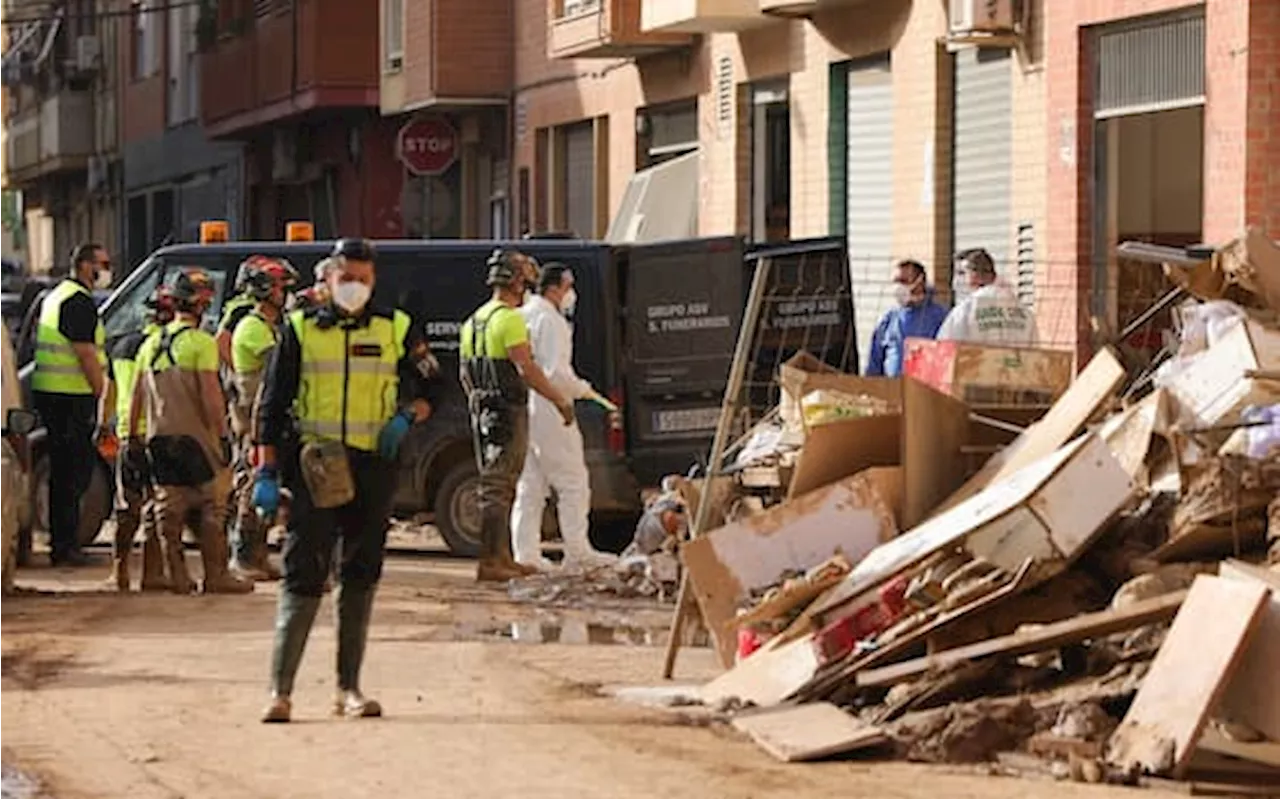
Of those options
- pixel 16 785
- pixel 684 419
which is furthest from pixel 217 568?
pixel 16 785

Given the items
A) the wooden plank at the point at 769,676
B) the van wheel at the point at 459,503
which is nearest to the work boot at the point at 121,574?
the van wheel at the point at 459,503

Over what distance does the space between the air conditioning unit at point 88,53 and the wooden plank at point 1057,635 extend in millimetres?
47377

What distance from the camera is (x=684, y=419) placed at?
1989 cm

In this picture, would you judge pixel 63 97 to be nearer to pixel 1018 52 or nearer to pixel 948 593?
pixel 1018 52

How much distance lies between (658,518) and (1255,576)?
7041mm

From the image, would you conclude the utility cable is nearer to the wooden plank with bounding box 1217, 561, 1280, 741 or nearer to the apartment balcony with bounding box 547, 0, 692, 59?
the apartment balcony with bounding box 547, 0, 692, 59

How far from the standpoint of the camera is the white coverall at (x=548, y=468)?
18.8 meters

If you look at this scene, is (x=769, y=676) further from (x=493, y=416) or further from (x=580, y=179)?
(x=580, y=179)

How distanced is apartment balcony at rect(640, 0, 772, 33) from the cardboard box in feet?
42.4

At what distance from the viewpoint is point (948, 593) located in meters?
12.3

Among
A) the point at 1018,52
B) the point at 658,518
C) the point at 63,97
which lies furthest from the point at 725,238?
the point at 63,97

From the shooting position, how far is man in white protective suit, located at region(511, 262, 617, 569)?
18.7 meters

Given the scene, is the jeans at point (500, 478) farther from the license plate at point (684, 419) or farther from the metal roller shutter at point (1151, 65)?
the metal roller shutter at point (1151, 65)

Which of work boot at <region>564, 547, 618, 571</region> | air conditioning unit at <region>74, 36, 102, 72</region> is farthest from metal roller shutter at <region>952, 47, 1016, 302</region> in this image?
air conditioning unit at <region>74, 36, 102, 72</region>
